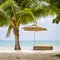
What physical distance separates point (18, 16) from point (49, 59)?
697cm

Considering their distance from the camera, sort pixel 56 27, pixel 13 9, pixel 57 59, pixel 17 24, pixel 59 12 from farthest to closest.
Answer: pixel 56 27, pixel 17 24, pixel 13 9, pixel 59 12, pixel 57 59

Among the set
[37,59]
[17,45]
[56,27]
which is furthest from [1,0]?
[56,27]

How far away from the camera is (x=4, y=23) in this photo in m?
17.7

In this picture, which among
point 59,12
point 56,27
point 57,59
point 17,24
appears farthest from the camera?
point 56,27

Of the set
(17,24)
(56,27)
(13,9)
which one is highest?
(13,9)

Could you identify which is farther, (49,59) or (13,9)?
(13,9)

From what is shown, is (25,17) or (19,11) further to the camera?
(25,17)

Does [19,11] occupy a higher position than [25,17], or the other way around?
[19,11]

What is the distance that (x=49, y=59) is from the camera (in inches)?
389

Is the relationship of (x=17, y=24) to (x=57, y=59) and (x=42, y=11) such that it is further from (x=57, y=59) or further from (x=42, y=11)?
(x=57, y=59)

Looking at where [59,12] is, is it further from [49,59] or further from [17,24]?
[49,59]

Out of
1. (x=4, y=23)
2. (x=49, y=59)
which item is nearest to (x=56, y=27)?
(x=4, y=23)

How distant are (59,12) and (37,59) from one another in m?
5.44

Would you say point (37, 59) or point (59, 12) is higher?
point (59, 12)
